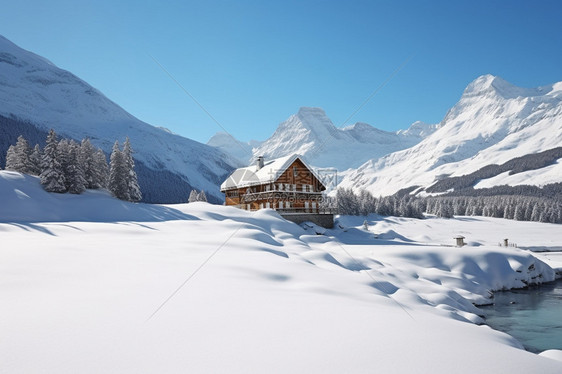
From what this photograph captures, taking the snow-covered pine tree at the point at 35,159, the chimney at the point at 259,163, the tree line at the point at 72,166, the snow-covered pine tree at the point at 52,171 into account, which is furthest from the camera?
the chimney at the point at 259,163

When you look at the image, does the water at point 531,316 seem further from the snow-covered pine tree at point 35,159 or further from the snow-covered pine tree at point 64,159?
the snow-covered pine tree at point 35,159

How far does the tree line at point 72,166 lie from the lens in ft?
109

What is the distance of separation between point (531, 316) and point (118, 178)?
4072 cm

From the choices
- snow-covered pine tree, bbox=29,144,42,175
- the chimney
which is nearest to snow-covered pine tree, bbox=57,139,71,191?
snow-covered pine tree, bbox=29,144,42,175

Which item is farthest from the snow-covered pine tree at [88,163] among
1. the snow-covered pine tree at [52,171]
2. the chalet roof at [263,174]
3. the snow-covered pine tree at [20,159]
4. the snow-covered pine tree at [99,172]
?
the chalet roof at [263,174]

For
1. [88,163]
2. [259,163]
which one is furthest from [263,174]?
[88,163]

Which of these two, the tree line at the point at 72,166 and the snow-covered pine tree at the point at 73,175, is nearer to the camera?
the tree line at the point at 72,166

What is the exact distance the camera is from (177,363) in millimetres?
4215

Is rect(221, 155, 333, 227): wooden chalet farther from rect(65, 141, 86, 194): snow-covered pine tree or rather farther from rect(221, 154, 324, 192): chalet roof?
rect(65, 141, 86, 194): snow-covered pine tree

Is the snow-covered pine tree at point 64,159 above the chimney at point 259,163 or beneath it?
beneath

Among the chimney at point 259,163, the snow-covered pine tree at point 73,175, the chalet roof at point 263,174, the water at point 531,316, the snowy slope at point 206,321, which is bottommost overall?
the water at point 531,316

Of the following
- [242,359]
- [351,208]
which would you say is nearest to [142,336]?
[242,359]

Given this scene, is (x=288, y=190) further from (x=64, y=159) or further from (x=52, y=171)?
(x=52, y=171)

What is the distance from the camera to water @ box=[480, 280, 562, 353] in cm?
1429
